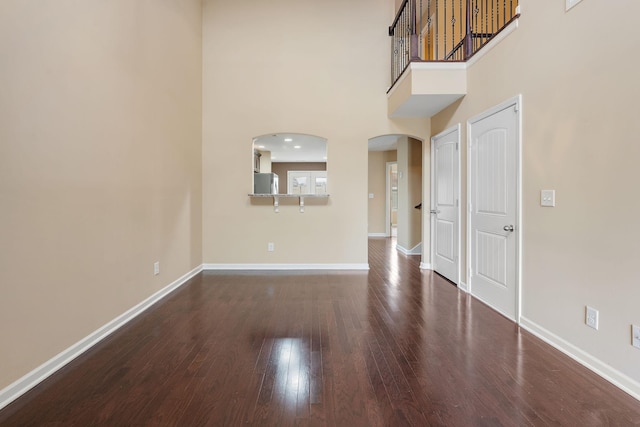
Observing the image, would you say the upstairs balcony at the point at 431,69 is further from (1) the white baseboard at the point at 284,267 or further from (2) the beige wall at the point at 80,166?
(2) the beige wall at the point at 80,166

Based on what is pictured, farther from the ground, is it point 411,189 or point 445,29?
point 445,29

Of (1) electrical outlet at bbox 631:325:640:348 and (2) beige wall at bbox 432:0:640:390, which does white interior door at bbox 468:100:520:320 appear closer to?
(2) beige wall at bbox 432:0:640:390

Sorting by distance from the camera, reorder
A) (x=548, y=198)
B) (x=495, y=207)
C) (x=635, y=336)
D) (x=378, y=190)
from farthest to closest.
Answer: (x=378, y=190)
(x=495, y=207)
(x=548, y=198)
(x=635, y=336)

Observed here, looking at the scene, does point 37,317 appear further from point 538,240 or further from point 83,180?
point 538,240

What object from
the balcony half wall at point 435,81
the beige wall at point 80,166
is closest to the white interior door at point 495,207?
the balcony half wall at point 435,81

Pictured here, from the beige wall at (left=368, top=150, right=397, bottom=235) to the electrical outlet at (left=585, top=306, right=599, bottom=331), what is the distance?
7.05 m

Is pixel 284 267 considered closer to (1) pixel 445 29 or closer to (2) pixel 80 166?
(2) pixel 80 166

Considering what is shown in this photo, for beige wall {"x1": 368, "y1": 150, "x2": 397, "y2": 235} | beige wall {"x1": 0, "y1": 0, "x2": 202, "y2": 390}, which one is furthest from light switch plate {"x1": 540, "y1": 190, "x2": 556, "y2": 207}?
beige wall {"x1": 368, "y1": 150, "x2": 397, "y2": 235}

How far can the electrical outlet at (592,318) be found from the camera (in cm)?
190

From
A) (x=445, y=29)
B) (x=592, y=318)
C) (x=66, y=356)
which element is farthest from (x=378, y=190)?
(x=66, y=356)

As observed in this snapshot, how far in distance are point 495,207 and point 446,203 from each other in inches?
44.2

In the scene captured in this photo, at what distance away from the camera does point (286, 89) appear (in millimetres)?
4594

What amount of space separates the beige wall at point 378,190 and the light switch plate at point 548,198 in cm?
663

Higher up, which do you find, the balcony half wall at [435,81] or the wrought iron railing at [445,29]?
the wrought iron railing at [445,29]
